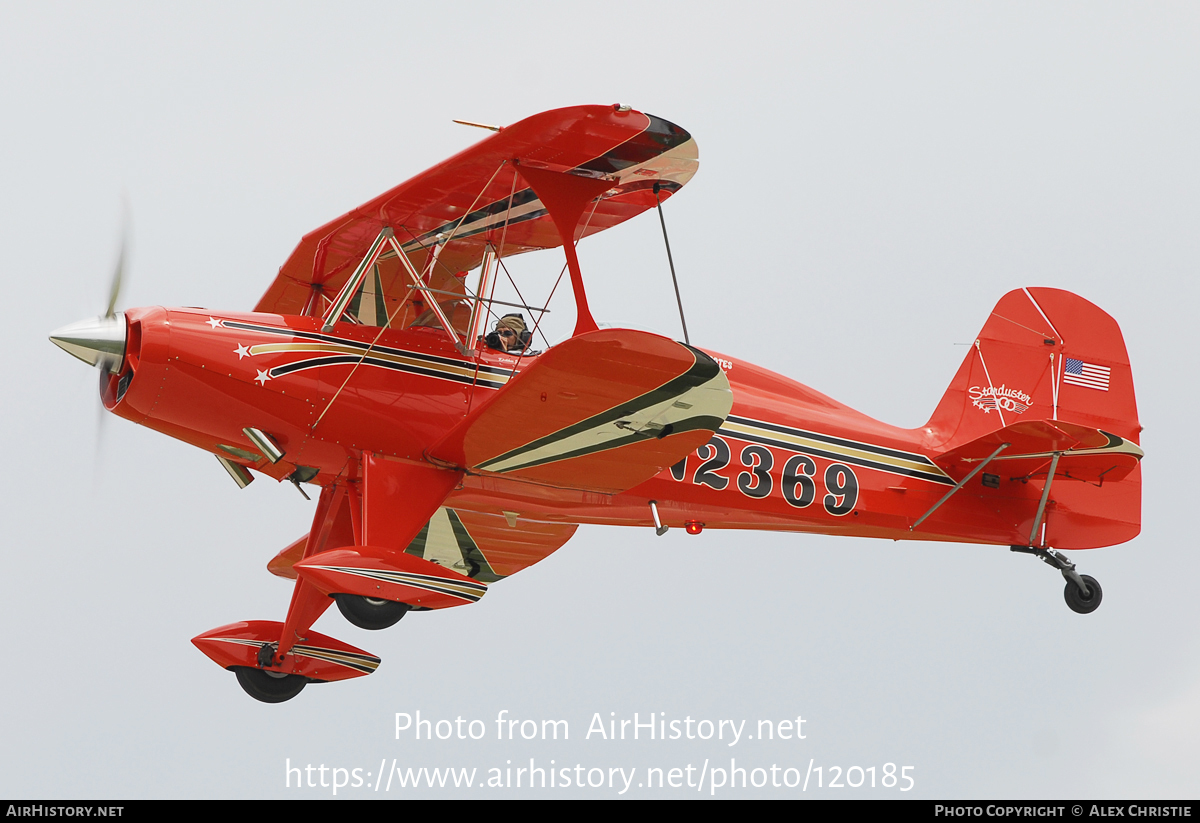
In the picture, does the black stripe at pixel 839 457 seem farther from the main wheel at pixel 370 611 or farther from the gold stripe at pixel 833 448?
the main wheel at pixel 370 611

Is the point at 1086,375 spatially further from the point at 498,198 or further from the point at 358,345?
the point at 358,345

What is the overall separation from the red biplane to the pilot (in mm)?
25

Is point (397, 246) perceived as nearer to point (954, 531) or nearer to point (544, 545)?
point (544, 545)

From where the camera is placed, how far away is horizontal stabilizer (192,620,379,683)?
10.1 meters

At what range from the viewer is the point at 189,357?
8930 mm

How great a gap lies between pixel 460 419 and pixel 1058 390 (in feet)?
17.3

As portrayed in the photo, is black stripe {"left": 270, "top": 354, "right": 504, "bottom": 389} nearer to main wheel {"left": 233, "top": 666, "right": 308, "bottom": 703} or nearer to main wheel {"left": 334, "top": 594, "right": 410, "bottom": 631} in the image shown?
main wheel {"left": 334, "top": 594, "right": 410, "bottom": 631}

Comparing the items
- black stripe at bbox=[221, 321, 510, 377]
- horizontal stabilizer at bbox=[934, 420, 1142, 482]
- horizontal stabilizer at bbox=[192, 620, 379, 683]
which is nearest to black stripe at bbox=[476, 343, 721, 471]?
black stripe at bbox=[221, 321, 510, 377]

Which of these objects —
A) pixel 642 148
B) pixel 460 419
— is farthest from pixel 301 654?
pixel 642 148

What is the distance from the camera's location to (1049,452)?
35.1ft

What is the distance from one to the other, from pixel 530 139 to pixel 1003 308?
17.6 ft

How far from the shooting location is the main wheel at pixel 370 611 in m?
8.92

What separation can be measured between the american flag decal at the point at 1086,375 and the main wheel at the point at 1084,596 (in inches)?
62.2

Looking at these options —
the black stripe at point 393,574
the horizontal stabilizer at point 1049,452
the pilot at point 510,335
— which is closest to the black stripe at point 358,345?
the pilot at point 510,335
